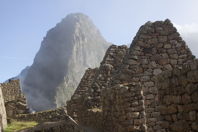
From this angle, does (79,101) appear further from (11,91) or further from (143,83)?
(11,91)

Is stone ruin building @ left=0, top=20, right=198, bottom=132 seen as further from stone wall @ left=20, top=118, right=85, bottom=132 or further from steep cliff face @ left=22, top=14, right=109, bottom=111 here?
steep cliff face @ left=22, top=14, right=109, bottom=111

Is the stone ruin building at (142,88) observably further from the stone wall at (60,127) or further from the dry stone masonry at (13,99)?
the dry stone masonry at (13,99)

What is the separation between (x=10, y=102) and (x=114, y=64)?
16.2m

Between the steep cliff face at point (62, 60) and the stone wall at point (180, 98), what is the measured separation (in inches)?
3027

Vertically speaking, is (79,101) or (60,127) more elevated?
(79,101)

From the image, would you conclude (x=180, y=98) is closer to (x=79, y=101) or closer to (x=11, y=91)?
(x=79, y=101)

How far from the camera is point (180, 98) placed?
744 centimetres

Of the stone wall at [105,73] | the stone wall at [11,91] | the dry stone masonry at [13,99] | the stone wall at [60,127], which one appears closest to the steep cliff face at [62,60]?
the stone wall at [11,91]

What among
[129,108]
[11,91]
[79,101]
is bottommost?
[129,108]

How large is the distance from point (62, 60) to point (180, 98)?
107170 mm

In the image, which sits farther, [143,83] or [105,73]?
[105,73]

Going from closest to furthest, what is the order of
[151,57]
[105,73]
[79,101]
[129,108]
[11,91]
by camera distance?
1. [129,108]
2. [151,57]
3. [105,73]
4. [79,101]
5. [11,91]

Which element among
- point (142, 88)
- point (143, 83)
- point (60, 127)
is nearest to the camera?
point (60, 127)

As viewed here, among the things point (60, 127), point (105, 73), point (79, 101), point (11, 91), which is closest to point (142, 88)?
point (60, 127)
